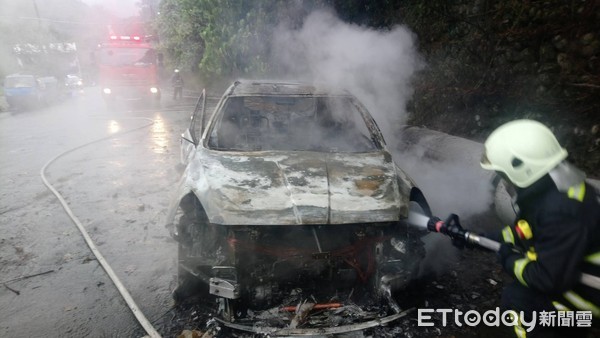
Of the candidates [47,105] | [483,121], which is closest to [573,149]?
[483,121]

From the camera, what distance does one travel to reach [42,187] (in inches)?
243

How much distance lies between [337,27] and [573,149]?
5.06 meters

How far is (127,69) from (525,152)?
1627cm

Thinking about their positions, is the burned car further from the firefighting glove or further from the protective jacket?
the protective jacket

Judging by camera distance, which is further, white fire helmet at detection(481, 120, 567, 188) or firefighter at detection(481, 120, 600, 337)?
white fire helmet at detection(481, 120, 567, 188)

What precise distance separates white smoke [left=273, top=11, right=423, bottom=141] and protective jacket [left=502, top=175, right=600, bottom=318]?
449cm

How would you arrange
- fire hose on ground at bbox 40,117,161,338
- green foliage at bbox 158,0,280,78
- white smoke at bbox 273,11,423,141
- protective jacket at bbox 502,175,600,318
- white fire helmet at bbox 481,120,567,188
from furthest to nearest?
green foliage at bbox 158,0,280,78 → white smoke at bbox 273,11,423,141 → fire hose on ground at bbox 40,117,161,338 → white fire helmet at bbox 481,120,567,188 → protective jacket at bbox 502,175,600,318

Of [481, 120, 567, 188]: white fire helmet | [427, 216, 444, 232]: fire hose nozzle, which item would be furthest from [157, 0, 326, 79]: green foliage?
[481, 120, 567, 188]: white fire helmet

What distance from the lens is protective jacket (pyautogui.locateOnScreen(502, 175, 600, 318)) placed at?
155 cm

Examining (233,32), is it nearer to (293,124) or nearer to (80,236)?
(293,124)

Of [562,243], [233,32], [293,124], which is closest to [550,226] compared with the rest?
[562,243]

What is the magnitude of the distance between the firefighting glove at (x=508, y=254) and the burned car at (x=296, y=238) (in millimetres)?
843

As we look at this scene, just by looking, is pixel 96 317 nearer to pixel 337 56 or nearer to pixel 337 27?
pixel 337 56

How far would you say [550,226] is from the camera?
1.58 meters
